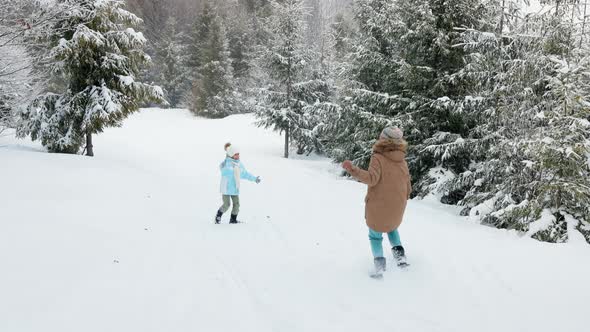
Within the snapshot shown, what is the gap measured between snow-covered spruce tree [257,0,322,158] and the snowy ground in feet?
52.3

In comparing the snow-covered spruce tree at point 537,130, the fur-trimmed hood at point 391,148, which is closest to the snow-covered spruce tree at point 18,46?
the fur-trimmed hood at point 391,148

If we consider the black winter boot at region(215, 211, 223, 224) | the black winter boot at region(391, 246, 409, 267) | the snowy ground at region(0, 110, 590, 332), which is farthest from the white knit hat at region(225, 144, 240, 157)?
the black winter boot at region(391, 246, 409, 267)

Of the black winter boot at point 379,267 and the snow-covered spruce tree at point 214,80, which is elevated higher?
the snow-covered spruce tree at point 214,80

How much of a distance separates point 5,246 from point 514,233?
782cm

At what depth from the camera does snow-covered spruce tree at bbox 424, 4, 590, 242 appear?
7074mm

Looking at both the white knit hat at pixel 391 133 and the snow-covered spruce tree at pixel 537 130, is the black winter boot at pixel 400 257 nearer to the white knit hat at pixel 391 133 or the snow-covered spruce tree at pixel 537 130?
the white knit hat at pixel 391 133

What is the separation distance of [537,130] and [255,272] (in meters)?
6.33

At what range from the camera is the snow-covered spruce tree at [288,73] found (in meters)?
24.7

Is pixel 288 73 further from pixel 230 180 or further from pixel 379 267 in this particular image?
pixel 379 267

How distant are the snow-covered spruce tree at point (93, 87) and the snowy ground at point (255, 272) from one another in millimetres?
5779

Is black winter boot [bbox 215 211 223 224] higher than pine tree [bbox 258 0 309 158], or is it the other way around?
pine tree [bbox 258 0 309 158]

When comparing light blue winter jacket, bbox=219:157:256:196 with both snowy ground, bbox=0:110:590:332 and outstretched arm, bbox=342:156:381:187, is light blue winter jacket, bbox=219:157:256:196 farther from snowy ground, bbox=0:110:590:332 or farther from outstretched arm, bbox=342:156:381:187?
outstretched arm, bbox=342:156:381:187

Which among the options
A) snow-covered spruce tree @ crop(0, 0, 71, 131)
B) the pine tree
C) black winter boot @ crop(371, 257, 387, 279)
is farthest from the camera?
the pine tree

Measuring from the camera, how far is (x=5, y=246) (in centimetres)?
526
